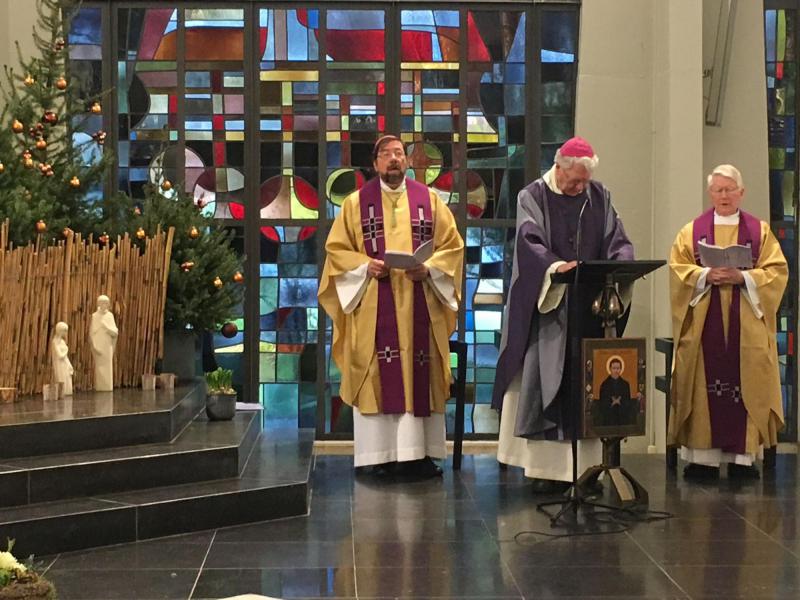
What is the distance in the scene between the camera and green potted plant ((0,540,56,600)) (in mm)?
3326

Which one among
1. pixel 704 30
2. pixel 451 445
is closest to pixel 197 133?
pixel 451 445

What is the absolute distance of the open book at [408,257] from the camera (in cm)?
802

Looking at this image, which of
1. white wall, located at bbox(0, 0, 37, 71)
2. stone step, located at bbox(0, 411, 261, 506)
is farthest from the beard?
white wall, located at bbox(0, 0, 37, 71)

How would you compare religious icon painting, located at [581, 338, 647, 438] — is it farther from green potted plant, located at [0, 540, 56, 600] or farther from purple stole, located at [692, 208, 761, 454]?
green potted plant, located at [0, 540, 56, 600]

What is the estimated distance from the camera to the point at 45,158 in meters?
8.61

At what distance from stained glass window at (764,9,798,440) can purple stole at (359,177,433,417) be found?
317 cm

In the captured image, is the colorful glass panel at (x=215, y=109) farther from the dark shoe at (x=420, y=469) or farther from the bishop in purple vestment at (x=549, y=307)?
the bishop in purple vestment at (x=549, y=307)

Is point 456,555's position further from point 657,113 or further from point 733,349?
point 657,113

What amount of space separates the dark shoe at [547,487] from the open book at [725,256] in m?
1.78

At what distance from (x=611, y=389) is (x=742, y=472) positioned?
2.03m

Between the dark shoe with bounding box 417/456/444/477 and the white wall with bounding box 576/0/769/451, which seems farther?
the white wall with bounding box 576/0/769/451

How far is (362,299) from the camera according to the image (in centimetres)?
837

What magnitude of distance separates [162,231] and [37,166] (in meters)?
0.96

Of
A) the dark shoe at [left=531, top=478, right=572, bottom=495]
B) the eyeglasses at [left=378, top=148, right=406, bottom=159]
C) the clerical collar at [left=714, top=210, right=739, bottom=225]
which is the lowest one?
the dark shoe at [left=531, top=478, right=572, bottom=495]
